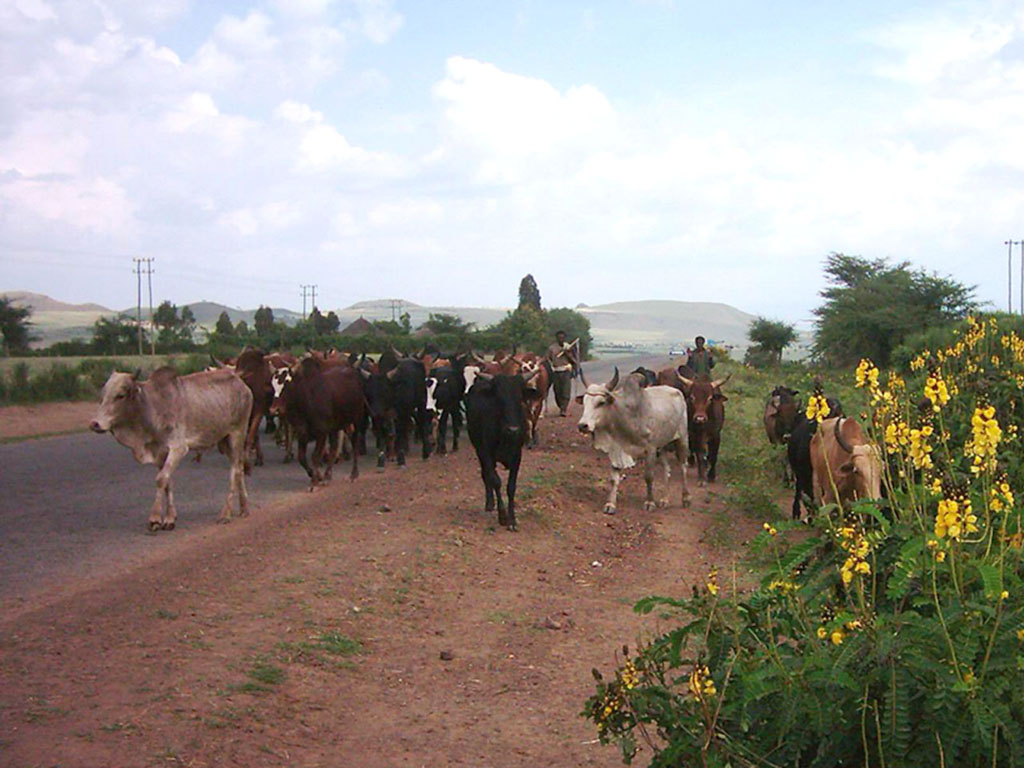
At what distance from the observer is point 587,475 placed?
1631 centimetres

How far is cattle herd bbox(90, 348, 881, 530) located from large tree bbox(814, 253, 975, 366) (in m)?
24.9

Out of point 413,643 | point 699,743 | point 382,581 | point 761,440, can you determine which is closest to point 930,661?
point 699,743

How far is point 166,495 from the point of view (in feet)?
37.6

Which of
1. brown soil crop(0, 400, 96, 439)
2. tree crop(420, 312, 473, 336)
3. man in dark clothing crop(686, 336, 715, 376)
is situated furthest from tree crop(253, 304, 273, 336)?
man in dark clothing crop(686, 336, 715, 376)

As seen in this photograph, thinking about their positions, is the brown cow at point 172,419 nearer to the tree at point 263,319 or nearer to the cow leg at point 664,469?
the cow leg at point 664,469

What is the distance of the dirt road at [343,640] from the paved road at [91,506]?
0.81ft

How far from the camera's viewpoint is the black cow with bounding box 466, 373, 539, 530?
1212 centimetres

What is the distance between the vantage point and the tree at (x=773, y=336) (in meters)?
57.5

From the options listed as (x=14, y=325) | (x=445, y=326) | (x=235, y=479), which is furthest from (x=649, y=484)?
(x=445, y=326)

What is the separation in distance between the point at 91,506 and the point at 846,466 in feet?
26.7

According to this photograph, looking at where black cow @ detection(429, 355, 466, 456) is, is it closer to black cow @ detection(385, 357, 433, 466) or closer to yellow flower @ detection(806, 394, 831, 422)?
black cow @ detection(385, 357, 433, 466)

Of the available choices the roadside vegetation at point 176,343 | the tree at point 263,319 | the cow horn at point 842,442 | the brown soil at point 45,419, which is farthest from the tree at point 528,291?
the cow horn at point 842,442

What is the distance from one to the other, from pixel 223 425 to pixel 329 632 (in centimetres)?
496

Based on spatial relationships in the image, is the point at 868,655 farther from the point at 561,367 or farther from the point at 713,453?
the point at 561,367
